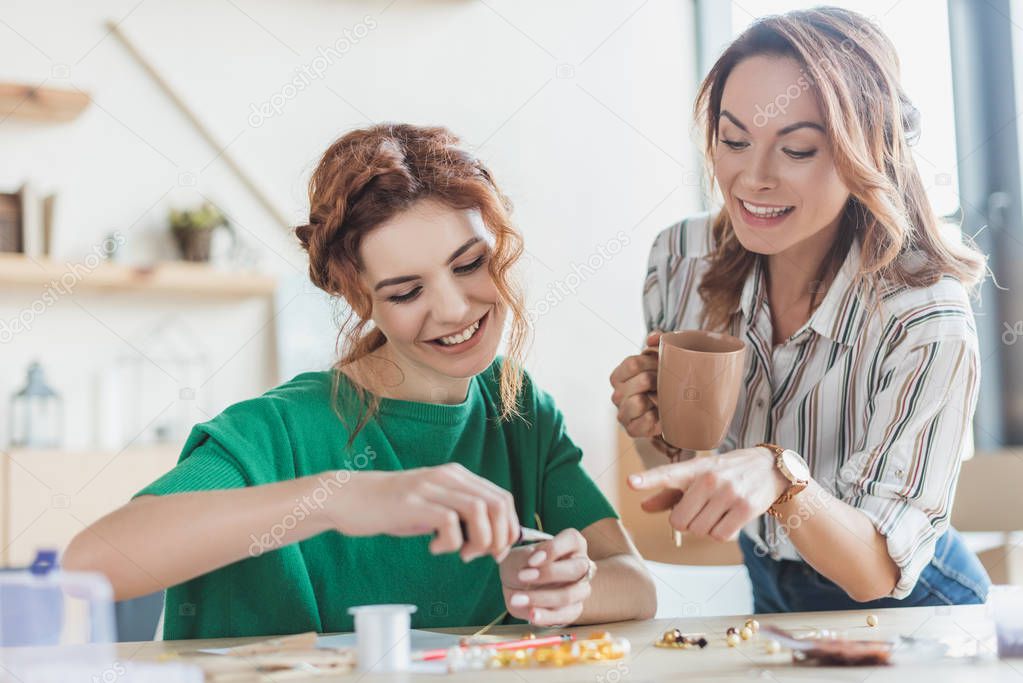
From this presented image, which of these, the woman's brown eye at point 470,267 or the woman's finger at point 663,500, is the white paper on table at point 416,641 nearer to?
the woman's finger at point 663,500

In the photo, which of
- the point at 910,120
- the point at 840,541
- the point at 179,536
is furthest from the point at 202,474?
the point at 910,120

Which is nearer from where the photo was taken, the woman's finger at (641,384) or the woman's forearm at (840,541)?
the woman's forearm at (840,541)

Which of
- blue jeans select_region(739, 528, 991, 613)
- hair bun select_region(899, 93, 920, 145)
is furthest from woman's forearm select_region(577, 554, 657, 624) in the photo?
hair bun select_region(899, 93, 920, 145)

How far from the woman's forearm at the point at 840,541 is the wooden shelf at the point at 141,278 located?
244cm

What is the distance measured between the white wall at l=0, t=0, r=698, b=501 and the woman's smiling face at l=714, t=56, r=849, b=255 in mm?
1707

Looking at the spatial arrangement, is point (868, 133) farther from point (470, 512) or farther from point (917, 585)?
point (470, 512)

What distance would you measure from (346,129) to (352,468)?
245 cm

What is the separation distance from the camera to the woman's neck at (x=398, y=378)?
1.37 metres

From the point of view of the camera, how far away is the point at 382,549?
4.26 ft

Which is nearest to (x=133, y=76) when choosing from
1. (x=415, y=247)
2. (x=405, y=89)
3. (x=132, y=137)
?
(x=132, y=137)

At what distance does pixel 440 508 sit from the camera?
93cm

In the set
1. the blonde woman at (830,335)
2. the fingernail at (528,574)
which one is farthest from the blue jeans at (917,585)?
the fingernail at (528,574)

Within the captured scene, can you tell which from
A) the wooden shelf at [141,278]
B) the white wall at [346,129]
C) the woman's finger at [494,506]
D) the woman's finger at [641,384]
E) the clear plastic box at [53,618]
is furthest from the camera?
the white wall at [346,129]

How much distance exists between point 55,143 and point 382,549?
2.45 metres
